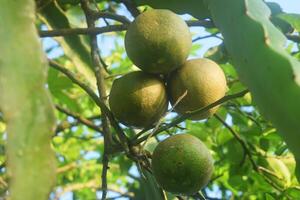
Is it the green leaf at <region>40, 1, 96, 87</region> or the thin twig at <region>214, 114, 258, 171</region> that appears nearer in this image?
the green leaf at <region>40, 1, 96, 87</region>

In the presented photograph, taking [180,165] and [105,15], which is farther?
[105,15]

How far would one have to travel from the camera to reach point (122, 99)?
1475mm

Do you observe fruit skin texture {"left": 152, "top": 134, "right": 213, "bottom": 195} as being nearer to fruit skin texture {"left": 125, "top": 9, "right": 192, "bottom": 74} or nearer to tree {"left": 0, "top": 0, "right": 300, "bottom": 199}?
tree {"left": 0, "top": 0, "right": 300, "bottom": 199}

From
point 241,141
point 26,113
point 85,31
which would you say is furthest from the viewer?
point 241,141

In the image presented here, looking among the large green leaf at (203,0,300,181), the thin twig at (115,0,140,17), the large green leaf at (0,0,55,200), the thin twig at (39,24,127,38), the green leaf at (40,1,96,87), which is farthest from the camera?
the green leaf at (40,1,96,87)

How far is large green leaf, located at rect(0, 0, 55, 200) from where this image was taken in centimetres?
78

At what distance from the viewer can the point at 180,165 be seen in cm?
145

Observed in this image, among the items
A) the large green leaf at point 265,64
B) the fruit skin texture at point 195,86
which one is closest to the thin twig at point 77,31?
the fruit skin texture at point 195,86

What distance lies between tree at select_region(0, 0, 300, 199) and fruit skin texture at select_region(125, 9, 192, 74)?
110mm

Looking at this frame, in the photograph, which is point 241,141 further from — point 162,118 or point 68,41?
point 162,118

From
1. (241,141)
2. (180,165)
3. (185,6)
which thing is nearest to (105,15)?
(185,6)

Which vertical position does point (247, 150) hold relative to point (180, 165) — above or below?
below

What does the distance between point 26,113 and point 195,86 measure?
760 millimetres

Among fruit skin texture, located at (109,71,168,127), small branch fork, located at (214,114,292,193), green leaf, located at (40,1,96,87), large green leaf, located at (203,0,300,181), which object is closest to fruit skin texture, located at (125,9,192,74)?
fruit skin texture, located at (109,71,168,127)
